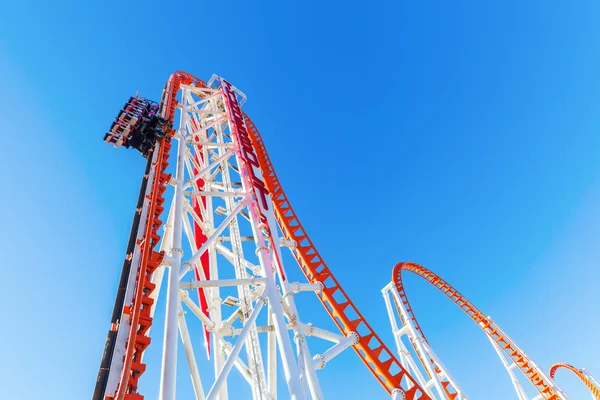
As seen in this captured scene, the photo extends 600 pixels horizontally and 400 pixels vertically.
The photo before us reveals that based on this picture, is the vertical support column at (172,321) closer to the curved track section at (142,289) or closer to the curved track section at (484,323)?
the curved track section at (142,289)

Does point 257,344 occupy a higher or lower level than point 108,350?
lower

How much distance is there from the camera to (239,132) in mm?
9016

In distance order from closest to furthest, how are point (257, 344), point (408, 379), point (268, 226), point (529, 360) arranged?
point (257, 344)
point (268, 226)
point (408, 379)
point (529, 360)

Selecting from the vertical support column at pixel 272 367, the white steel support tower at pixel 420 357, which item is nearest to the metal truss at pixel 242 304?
the vertical support column at pixel 272 367

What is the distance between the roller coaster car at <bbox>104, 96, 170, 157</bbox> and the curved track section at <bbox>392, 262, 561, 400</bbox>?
37.1 ft

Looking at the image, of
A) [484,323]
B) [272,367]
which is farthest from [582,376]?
[272,367]

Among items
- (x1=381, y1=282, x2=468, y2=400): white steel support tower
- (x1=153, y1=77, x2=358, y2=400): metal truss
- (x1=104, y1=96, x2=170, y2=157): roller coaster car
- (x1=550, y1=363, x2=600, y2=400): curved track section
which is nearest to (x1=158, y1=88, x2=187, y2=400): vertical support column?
(x1=153, y1=77, x2=358, y2=400): metal truss

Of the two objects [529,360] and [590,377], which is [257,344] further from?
[590,377]

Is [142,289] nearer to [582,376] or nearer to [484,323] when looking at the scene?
[484,323]

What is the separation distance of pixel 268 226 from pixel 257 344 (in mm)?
1983

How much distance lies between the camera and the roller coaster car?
26.5 ft

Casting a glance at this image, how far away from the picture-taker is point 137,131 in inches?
320

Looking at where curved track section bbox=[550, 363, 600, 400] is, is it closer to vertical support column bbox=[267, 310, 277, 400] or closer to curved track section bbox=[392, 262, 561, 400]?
curved track section bbox=[392, 262, 561, 400]

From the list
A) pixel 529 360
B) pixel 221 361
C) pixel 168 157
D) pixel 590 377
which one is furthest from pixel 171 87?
pixel 590 377
